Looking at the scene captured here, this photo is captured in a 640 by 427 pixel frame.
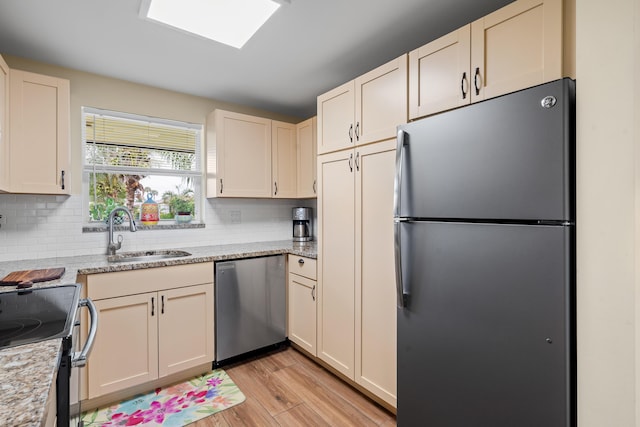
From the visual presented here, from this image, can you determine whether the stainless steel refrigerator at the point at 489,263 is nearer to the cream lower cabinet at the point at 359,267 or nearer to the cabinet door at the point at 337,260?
the cream lower cabinet at the point at 359,267

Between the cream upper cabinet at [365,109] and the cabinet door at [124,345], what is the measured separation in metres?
1.65

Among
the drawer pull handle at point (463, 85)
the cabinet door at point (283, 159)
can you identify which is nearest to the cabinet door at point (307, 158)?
the cabinet door at point (283, 159)

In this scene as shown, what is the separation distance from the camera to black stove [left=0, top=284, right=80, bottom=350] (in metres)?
0.92

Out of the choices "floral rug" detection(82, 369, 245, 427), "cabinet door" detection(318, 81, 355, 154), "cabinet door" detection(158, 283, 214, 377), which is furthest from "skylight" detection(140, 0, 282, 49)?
"floral rug" detection(82, 369, 245, 427)

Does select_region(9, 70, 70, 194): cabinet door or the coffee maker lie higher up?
select_region(9, 70, 70, 194): cabinet door

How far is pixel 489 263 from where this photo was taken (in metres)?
1.22

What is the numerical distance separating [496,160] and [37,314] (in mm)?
1787

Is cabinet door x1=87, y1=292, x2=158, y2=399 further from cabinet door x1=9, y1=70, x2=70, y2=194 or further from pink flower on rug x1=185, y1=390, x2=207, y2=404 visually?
cabinet door x1=9, y1=70, x2=70, y2=194

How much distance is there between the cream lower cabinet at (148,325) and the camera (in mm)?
1925

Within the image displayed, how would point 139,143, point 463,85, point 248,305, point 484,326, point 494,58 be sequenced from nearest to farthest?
point 484,326 → point 494,58 → point 463,85 → point 248,305 → point 139,143

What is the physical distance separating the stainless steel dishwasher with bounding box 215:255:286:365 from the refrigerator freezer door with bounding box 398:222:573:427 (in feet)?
4.37

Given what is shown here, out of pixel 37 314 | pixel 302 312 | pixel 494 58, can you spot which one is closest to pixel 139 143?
pixel 37 314

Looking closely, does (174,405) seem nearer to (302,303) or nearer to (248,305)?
(248,305)

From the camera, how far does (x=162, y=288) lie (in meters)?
2.12
